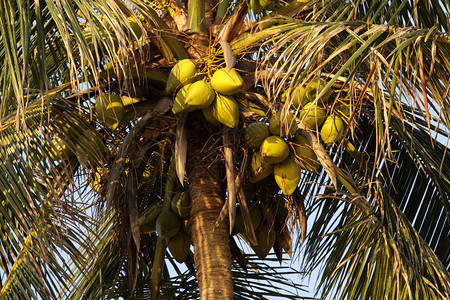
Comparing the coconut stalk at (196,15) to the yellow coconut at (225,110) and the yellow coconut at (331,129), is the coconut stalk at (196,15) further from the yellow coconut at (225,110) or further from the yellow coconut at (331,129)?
the yellow coconut at (331,129)

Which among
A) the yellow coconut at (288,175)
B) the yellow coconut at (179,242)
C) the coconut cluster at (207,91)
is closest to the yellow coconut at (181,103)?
the coconut cluster at (207,91)

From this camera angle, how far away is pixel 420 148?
13.0 feet

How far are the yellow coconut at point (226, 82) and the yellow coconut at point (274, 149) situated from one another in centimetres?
27

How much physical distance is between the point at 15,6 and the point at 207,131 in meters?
1.10

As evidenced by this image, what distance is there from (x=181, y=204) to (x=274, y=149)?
0.70 m

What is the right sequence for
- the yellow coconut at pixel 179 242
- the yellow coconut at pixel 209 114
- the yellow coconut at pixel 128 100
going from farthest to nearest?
the yellow coconut at pixel 179 242 < the yellow coconut at pixel 128 100 < the yellow coconut at pixel 209 114

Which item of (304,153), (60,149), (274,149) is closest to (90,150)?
(60,149)

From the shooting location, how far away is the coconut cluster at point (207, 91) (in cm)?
293

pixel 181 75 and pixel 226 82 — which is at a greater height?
pixel 181 75

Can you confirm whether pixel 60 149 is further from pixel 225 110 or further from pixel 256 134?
pixel 256 134

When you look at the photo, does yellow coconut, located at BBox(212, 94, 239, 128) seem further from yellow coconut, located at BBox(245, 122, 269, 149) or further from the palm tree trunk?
the palm tree trunk

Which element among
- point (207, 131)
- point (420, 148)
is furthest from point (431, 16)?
point (207, 131)

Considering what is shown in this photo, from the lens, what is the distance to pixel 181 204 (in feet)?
11.2

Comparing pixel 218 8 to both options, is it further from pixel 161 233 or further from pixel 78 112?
pixel 161 233
